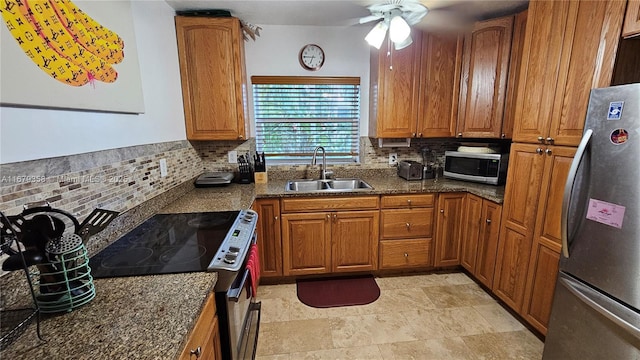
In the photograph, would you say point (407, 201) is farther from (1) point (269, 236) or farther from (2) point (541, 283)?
(1) point (269, 236)

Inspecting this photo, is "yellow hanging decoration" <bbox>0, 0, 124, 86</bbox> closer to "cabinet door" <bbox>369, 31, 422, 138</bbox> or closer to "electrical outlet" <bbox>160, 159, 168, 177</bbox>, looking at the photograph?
"electrical outlet" <bbox>160, 159, 168, 177</bbox>

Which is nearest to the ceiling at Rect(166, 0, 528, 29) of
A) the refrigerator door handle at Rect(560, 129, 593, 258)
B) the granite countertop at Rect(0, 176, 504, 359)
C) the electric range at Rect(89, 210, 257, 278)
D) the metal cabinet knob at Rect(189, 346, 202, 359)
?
the refrigerator door handle at Rect(560, 129, 593, 258)

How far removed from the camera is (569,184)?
1275mm

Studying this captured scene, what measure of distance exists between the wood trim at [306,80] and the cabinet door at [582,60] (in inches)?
62.1

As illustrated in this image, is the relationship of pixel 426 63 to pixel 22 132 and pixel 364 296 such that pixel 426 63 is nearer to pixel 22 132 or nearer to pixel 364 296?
pixel 364 296

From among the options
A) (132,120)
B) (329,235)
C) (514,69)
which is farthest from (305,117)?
(514,69)

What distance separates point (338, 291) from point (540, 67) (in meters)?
2.14

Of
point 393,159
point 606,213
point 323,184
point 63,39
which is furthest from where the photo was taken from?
point 393,159

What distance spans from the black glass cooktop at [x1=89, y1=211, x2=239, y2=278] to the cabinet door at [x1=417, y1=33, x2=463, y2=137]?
195 centimetres

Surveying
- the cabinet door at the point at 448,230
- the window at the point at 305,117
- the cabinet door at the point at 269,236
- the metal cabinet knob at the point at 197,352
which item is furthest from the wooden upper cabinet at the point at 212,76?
the cabinet door at the point at 448,230

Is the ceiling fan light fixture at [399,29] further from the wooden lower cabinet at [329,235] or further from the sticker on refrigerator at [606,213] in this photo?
the sticker on refrigerator at [606,213]

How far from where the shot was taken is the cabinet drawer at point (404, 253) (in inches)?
95.7

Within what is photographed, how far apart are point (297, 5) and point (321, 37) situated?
532 millimetres

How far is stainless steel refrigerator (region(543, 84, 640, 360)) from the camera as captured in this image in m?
1.08
